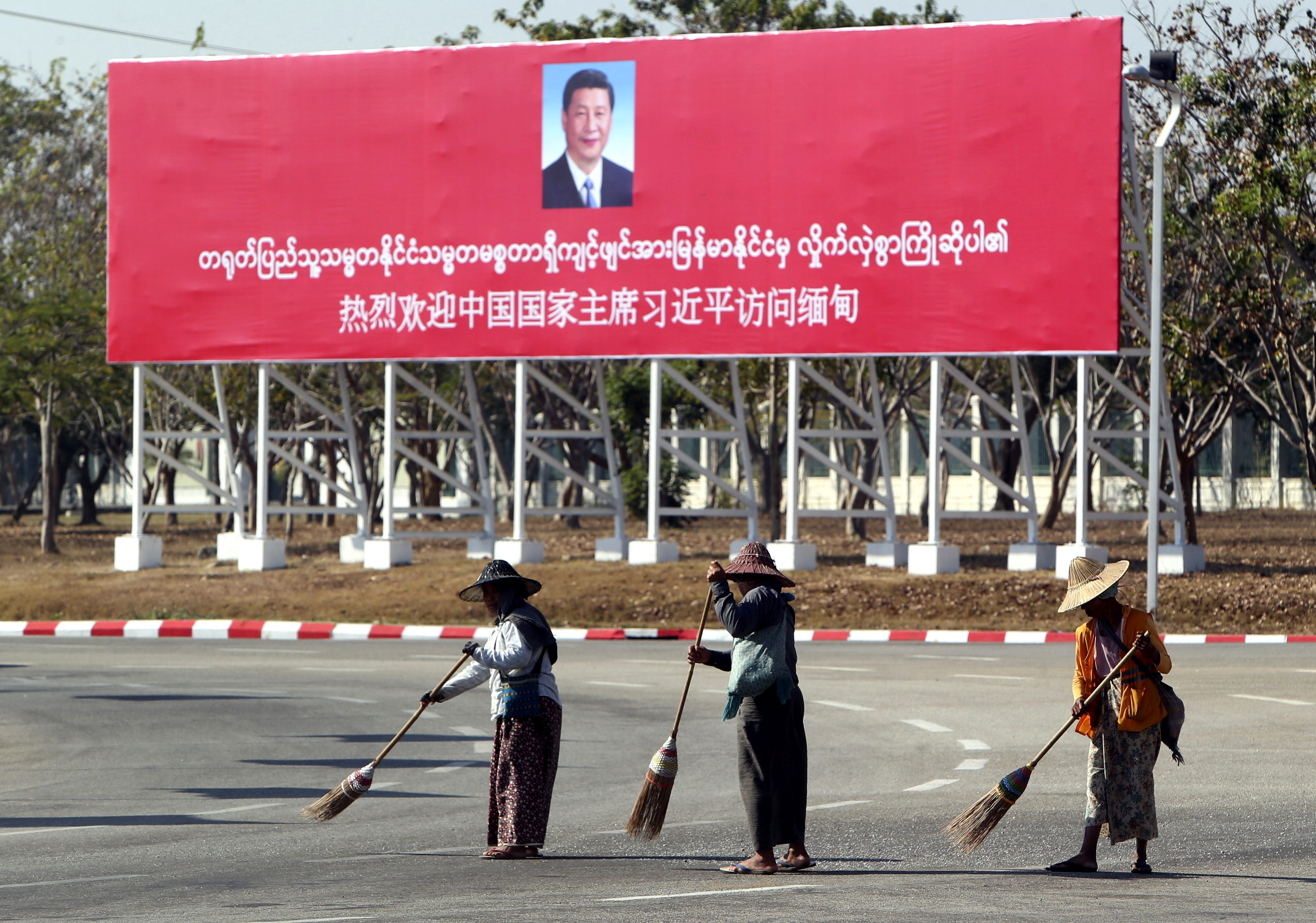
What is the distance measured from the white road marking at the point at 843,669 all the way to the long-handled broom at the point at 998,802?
10.5 metres

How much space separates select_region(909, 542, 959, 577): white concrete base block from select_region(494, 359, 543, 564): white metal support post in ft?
20.9

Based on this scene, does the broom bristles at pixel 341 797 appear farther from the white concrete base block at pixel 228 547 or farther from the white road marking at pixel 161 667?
the white concrete base block at pixel 228 547

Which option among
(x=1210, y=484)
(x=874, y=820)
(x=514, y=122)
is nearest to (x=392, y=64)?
(x=514, y=122)

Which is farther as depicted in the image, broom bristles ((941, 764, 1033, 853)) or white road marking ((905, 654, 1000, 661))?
white road marking ((905, 654, 1000, 661))

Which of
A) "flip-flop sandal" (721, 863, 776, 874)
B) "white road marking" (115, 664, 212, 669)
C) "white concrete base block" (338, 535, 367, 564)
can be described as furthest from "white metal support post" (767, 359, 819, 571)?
"flip-flop sandal" (721, 863, 776, 874)

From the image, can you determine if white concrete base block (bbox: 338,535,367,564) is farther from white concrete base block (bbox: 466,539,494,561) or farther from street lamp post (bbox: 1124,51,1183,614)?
street lamp post (bbox: 1124,51,1183,614)

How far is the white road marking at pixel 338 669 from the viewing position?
64.6 feet

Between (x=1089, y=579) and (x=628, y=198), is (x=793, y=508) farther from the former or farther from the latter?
(x=1089, y=579)

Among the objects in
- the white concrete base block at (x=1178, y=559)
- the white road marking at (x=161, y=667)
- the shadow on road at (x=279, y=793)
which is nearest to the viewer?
the shadow on road at (x=279, y=793)

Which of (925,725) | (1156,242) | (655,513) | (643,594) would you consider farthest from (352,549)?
(925,725)

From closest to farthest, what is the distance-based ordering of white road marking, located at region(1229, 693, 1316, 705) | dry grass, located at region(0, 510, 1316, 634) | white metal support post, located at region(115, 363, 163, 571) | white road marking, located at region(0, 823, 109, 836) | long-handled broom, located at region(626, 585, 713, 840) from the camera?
long-handled broom, located at region(626, 585, 713, 840) < white road marking, located at region(0, 823, 109, 836) < white road marking, located at region(1229, 693, 1316, 705) < dry grass, located at region(0, 510, 1316, 634) < white metal support post, located at region(115, 363, 163, 571)

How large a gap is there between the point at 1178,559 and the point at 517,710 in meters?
20.8

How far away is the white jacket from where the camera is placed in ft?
30.5

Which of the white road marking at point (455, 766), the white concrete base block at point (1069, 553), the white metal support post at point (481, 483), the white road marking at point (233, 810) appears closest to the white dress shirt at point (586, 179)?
the white metal support post at point (481, 483)
